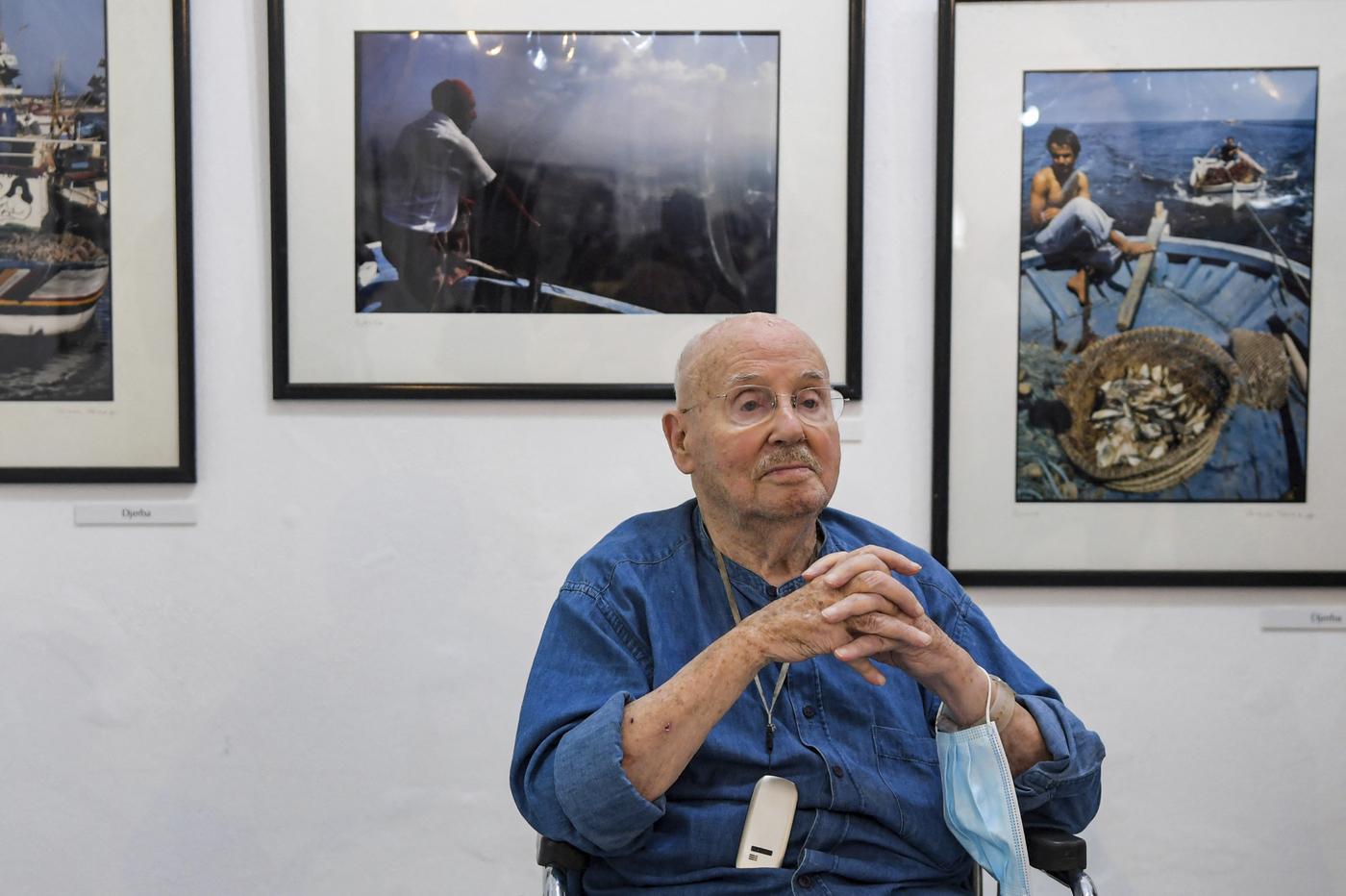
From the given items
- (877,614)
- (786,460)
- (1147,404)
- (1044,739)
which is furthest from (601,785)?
(1147,404)

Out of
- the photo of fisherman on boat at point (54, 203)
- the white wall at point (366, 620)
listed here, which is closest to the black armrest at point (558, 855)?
the white wall at point (366, 620)

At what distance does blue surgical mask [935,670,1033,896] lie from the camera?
1.39m

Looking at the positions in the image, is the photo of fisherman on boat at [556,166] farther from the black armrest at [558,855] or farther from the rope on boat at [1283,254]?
the black armrest at [558,855]

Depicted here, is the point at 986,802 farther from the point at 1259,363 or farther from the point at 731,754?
the point at 1259,363

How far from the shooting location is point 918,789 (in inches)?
60.1

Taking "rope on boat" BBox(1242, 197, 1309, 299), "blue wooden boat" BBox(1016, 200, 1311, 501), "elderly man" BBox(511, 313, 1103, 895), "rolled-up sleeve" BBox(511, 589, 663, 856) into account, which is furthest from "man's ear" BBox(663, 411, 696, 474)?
"rope on boat" BBox(1242, 197, 1309, 299)

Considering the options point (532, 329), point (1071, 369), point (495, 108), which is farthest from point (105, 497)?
point (1071, 369)

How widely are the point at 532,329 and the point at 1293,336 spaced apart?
156cm

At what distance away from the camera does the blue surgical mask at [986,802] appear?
139 centimetres

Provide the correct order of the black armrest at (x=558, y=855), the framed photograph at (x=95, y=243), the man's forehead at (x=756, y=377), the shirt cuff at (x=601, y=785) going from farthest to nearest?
1. the framed photograph at (x=95, y=243)
2. the man's forehead at (x=756, y=377)
3. the black armrest at (x=558, y=855)
4. the shirt cuff at (x=601, y=785)

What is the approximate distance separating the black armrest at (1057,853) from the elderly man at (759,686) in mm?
54

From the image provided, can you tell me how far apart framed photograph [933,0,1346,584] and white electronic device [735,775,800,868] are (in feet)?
2.91

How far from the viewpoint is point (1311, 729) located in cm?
224

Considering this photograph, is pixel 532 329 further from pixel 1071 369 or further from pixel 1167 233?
pixel 1167 233
